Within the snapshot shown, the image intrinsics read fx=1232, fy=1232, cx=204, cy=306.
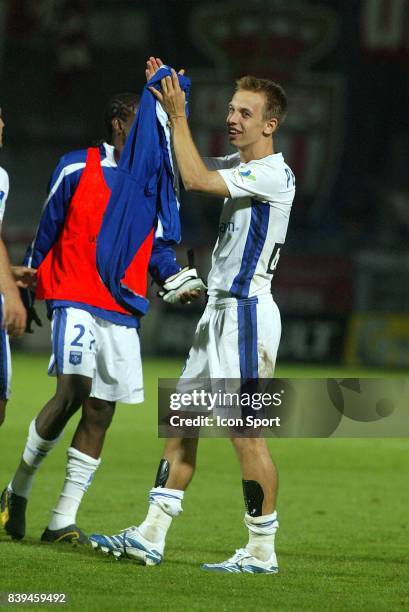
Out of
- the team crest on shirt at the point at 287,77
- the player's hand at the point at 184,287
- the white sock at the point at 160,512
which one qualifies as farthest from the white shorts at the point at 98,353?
the team crest on shirt at the point at 287,77

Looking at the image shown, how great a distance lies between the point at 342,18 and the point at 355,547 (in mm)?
18535

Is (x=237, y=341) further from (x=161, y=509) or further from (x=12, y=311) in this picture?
(x=12, y=311)

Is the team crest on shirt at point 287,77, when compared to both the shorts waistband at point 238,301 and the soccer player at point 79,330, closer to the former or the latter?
the soccer player at point 79,330

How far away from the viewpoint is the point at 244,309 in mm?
5289

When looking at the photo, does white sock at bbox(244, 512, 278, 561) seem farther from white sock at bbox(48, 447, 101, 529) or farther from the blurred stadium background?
the blurred stadium background

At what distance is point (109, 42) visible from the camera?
26938 millimetres

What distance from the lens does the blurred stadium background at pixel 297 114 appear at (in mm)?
20078

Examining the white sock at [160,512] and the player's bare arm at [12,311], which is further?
the white sock at [160,512]

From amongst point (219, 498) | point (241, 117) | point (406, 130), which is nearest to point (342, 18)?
point (406, 130)

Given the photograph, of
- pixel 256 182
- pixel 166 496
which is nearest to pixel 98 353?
pixel 166 496

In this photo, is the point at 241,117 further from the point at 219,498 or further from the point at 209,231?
the point at 209,231

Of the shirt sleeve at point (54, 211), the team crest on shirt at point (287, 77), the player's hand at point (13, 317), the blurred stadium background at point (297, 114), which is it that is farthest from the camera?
the team crest on shirt at point (287, 77)

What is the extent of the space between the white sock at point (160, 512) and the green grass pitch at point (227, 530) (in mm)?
153

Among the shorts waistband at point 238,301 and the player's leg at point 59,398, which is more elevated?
the shorts waistband at point 238,301
